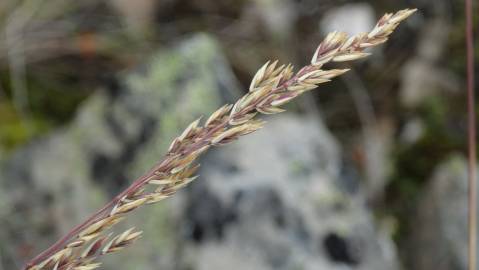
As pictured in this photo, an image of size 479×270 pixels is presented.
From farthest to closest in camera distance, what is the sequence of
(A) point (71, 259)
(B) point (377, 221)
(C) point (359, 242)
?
(B) point (377, 221)
(C) point (359, 242)
(A) point (71, 259)

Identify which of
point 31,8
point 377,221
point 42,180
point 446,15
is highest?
point 31,8

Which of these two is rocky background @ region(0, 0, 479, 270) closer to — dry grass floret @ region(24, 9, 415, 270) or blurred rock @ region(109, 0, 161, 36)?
blurred rock @ region(109, 0, 161, 36)

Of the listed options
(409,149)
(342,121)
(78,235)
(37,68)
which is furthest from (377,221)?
(78,235)

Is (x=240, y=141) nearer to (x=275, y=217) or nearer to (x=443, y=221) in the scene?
(x=275, y=217)

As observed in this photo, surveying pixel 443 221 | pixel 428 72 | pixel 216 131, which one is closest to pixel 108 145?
pixel 443 221

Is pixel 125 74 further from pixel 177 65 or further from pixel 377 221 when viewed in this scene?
pixel 377 221

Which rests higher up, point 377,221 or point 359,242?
point 359,242

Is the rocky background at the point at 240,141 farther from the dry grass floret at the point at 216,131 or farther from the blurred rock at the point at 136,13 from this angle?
the dry grass floret at the point at 216,131

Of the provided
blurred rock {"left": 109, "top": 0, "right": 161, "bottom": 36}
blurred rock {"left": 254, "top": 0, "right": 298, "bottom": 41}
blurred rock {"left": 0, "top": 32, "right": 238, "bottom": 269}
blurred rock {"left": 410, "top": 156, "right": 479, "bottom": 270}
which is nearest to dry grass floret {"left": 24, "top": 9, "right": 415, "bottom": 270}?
blurred rock {"left": 0, "top": 32, "right": 238, "bottom": 269}
